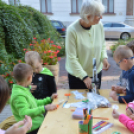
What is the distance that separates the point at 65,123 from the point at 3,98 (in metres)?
0.59

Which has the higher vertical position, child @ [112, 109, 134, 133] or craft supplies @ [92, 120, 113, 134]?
child @ [112, 109, 134, 133]

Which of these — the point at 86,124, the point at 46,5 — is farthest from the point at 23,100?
the point at 46,5

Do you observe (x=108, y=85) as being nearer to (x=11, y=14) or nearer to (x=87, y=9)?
(x=11, y=14)

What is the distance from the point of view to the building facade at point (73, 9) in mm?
18188

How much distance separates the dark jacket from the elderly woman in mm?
278

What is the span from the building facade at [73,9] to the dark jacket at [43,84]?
53.2 feet

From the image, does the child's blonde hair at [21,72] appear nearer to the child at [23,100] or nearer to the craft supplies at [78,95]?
the child at [23,100]

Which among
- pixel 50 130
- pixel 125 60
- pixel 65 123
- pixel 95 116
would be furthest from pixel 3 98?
pixel 125 60

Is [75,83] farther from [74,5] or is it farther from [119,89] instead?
[74,5]

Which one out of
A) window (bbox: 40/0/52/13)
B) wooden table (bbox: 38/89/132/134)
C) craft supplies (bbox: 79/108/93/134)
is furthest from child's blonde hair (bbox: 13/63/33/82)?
window (bbox: 40/0/52/13)

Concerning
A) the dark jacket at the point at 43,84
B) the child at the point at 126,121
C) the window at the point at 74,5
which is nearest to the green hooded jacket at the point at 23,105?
the dark jacket at the point at 43,84

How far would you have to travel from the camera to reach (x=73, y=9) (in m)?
19.1

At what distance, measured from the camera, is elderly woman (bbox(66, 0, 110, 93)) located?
7.01ft

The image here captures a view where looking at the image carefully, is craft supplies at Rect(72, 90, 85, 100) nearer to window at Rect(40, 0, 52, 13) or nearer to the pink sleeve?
the pink sleeve
